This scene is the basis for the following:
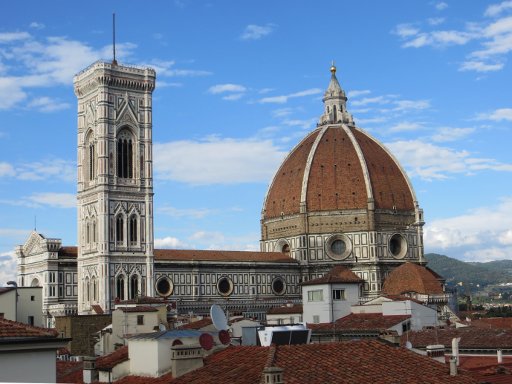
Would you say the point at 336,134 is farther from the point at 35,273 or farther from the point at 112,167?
the point at 35,273

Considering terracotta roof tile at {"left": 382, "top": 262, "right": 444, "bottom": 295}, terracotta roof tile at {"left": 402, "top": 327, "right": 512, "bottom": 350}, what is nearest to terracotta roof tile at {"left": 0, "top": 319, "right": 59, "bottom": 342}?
terracotta roof tile at {"left": 402, "top": 327, "right": 512, "bottom": 350}

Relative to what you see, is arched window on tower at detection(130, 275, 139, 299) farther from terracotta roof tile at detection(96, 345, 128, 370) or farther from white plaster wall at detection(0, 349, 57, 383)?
white plaster wall at detection(0, 349, 57, 383)

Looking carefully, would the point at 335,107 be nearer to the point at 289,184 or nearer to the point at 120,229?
the point at 289,184

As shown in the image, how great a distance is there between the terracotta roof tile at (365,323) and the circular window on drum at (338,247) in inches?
1879

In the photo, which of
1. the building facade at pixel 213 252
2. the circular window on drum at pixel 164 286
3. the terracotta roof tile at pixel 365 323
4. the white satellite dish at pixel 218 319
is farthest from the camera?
the circular window on drum at pixel 164 286

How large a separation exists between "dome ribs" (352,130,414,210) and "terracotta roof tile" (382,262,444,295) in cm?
1356

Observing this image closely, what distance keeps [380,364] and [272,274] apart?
81.2 m

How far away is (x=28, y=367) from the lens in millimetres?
12836

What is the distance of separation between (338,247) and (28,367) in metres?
93.5

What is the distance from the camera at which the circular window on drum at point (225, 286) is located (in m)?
95.6

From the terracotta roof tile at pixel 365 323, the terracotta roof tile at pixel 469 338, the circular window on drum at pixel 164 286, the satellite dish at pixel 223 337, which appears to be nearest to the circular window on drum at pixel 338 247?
the circular window on drum at pixel 164 286

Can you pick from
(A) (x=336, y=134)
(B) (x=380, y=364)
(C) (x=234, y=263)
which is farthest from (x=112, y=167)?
(B) (x=380, y=364)

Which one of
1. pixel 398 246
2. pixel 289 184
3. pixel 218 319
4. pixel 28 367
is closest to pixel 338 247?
pixel 398 246

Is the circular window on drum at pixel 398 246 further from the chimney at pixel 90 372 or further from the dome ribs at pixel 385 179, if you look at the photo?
the chimney at pixel 90 372
